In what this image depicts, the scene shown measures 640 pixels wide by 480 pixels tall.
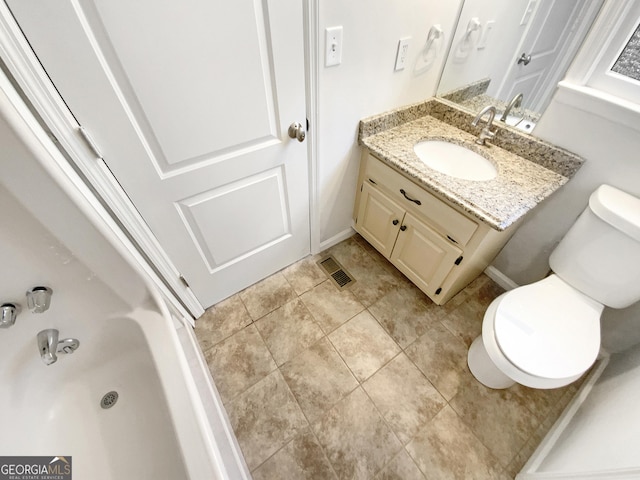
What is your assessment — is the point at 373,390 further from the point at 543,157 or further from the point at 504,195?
the point at 543,157

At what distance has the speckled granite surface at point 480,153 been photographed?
3.44 ft

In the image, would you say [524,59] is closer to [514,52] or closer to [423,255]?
[514,52]

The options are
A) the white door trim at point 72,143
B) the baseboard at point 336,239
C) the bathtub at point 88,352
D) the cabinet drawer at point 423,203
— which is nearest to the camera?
the white door trim at point 72,143

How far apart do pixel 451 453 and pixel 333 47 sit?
1.67m

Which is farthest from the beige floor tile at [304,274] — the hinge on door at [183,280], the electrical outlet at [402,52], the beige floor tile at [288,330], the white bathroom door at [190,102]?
the electrical outlet at [402,52]

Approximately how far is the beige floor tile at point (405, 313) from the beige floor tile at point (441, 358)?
0.04 metres

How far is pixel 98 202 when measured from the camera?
86 cm

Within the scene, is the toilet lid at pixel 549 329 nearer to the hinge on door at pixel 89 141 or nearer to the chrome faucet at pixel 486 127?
the chrome faucet at pixel 486 127

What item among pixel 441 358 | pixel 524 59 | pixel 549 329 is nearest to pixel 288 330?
pixel 441 358

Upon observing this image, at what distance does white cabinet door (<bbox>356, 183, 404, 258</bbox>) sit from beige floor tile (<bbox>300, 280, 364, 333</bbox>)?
362mm

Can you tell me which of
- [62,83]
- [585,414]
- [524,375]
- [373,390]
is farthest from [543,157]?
[62,83]

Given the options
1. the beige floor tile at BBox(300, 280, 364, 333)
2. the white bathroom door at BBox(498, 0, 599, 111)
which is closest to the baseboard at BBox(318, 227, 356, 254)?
the beige floor tile at BBox(300, 280, 364, 333)

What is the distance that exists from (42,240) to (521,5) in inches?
81.2

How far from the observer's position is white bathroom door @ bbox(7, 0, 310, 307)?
2.16 ft
